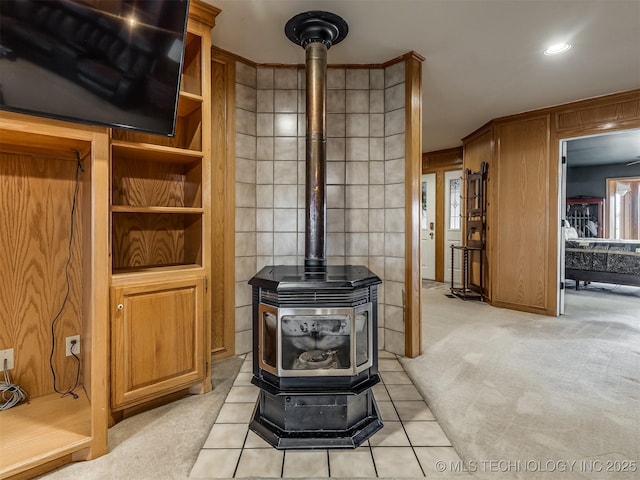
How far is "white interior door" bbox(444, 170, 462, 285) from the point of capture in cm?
594

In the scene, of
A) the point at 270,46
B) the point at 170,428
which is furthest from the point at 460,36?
the point at 170,428

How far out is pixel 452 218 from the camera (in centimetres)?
603

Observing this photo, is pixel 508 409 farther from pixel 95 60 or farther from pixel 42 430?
pixel 95 60

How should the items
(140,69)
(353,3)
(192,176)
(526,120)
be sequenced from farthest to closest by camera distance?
(526,120) → (192,176) → (353,3) → (140,69)

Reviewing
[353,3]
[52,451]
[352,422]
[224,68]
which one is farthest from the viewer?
[224,68]

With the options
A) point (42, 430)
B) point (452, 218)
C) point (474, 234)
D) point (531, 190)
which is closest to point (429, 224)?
point (452, 218)

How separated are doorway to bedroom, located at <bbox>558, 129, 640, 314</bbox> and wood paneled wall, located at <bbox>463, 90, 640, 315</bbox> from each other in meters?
0.13

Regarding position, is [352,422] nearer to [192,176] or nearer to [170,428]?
[170,428]

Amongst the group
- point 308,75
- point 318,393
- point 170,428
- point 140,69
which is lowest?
point 170,428

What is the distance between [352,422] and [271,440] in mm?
410

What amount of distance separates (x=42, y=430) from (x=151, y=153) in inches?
57.7

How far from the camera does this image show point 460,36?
244 centimetres

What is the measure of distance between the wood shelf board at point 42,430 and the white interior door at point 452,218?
559cm

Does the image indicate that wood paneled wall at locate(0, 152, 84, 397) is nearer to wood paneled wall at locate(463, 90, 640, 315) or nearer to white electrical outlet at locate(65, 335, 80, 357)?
white electrical outlet at locate(65, 335, 80, 357)
